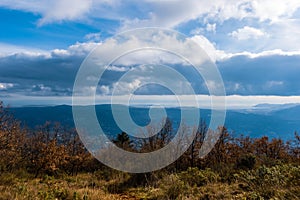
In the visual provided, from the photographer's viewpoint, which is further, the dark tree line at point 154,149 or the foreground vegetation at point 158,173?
the dark tree line at point 154,149

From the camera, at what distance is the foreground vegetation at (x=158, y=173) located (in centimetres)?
700

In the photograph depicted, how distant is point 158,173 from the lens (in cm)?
1063

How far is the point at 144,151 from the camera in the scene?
12.0 meters

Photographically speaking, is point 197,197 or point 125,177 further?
point 125,177

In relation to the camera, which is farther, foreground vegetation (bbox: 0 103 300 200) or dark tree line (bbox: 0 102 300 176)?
dark tree line (bbox: 0 102 300 176)

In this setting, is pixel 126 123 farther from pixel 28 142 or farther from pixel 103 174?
pixel 28 142

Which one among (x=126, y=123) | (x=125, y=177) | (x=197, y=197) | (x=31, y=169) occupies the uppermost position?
(x=126, y=123)

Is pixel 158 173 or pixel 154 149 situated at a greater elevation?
pixel 154 149

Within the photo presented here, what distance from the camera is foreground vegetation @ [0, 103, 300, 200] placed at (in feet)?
23.0

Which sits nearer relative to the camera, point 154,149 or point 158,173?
point 158,173

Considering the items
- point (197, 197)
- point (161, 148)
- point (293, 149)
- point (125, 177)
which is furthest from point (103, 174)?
→ point (293, 149)

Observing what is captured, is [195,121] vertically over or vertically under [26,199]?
over

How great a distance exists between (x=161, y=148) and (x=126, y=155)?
10.2ft

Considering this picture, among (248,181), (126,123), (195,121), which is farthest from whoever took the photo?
(195,121)
